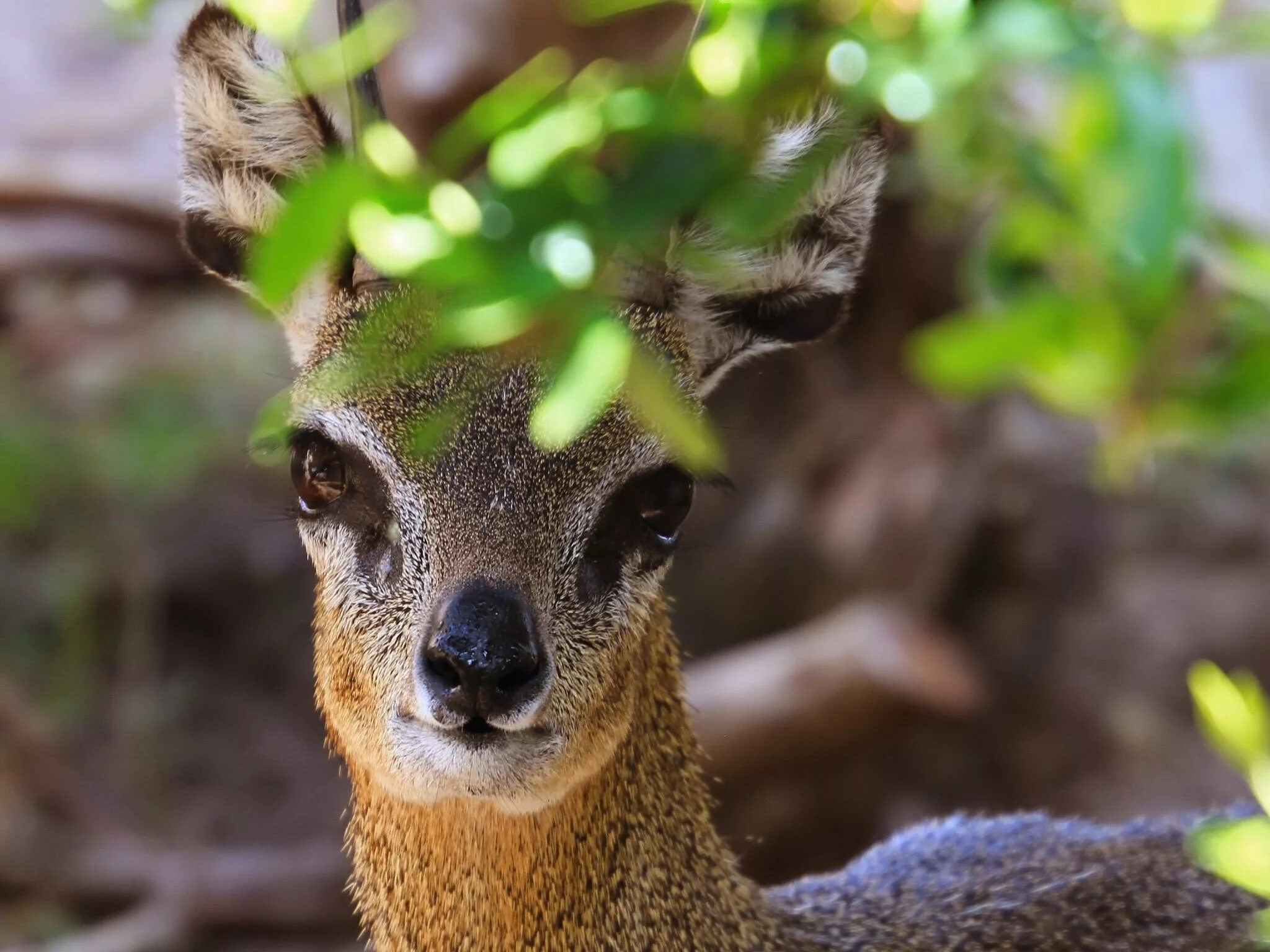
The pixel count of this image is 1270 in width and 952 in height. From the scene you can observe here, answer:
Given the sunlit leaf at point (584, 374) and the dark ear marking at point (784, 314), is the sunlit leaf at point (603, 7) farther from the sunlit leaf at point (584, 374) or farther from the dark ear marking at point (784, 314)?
the dark ear marking at point (784, 314)

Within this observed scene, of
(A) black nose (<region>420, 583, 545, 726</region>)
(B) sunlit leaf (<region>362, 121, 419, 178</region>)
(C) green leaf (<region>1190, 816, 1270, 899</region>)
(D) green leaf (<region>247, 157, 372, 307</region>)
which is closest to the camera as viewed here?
(D) green leaf (<region>247, 157, 372, 307</region>)

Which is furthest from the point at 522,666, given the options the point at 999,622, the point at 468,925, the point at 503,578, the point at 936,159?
the point at 999,622

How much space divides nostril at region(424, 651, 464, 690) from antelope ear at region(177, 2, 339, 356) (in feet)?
3.26

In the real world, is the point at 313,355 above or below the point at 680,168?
above

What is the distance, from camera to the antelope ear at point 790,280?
2736 mm

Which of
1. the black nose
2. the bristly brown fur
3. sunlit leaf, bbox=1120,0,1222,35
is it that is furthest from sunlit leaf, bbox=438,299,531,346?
the black nose

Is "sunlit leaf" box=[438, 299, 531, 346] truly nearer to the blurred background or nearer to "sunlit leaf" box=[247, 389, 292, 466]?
"sunlit leaf" box=[247, 389, 292, 466]

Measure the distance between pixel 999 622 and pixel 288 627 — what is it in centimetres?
458

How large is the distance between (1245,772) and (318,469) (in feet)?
5.91

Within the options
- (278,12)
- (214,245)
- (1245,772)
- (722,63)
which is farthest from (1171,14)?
(214,245)

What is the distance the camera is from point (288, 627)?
31.1 ft

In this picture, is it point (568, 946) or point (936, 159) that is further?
point (568, 946)

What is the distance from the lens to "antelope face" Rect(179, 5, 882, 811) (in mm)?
2627

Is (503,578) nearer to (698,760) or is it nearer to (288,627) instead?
(698,760)
